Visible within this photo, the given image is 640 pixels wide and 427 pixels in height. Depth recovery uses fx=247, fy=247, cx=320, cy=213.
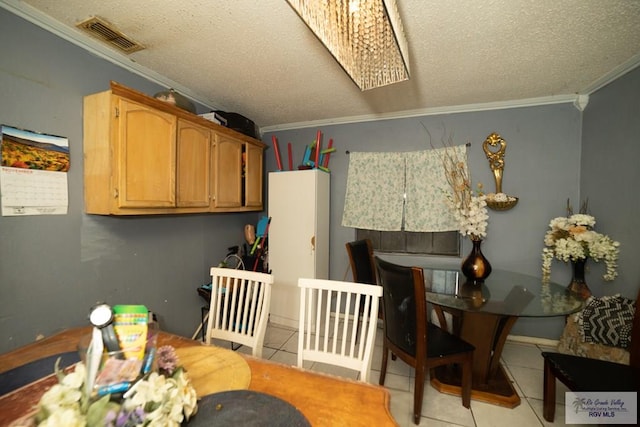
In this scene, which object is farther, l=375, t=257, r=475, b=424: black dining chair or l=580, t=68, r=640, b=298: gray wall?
l=580, t=68, r=640, b=298: gray wall

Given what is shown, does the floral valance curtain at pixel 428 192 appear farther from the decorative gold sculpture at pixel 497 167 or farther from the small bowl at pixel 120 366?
the small bowl at pixel 120 366

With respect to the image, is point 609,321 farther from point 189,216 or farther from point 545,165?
point 189,216

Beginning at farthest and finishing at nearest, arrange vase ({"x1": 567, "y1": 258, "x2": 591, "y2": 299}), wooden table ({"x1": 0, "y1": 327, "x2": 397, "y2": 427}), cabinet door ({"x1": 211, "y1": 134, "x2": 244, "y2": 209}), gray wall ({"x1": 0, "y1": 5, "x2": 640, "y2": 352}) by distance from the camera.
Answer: cabinet door ({"x1": 211, "y1": 134, "x2": 244, "y2": 209}) < vase ({"x1": 567, "y1": 258, "x2": 591, "y2": 299}) < gray wall ({"x1": 0, "y1": 5, "x2": 640, "y2": 352}) < wooden table ({"x1": 0, "y1": 327, "x2": 397, "y2": 427})

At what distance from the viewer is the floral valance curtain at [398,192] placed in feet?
8.75

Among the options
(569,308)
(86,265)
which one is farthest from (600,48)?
(86,265)

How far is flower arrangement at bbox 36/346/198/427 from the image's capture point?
1.81 feet

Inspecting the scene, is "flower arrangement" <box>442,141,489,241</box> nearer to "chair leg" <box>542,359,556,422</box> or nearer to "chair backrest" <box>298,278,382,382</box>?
"chair leg" <box>542,359,556,422</box>

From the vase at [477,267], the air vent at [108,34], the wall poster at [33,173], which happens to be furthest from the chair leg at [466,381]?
the air vent at [108,34]

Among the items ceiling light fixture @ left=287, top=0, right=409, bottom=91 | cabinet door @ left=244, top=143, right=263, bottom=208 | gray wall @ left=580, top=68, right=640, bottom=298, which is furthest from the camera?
cabinet door @ left=244, top=143, right=263, bottom=208

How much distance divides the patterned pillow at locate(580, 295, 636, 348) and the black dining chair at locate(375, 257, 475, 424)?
100cm

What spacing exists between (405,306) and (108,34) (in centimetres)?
257

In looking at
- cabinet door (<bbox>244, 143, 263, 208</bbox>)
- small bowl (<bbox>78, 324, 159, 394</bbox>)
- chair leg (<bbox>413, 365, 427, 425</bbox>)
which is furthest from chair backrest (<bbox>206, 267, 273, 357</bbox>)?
cabinet door (<bbox>244, 143, 263, 208</bbox>)

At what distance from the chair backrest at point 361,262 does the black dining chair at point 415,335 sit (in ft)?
1.45

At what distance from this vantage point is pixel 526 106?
2.46 metres
